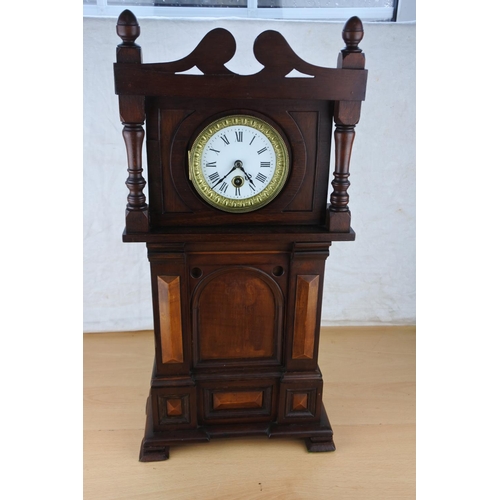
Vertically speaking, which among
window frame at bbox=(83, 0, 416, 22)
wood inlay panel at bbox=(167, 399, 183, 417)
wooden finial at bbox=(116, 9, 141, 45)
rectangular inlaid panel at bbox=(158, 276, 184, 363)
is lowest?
wood inlay panel at bbox=(167, 399, 183, 417)

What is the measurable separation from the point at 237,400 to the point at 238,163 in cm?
74

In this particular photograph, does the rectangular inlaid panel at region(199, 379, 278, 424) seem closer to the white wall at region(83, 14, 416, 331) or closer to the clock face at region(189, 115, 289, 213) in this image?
the clock face at region(189, 115, 289, 213)

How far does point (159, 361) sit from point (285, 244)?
0.51 m

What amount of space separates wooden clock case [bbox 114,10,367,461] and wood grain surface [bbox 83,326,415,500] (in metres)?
0.06

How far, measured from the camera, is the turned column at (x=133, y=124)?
139cm

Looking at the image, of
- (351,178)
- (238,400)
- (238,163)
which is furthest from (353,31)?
(238,400)

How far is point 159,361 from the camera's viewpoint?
1697 millimetres

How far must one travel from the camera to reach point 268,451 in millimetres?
1771

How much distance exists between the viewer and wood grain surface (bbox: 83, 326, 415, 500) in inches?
64.0

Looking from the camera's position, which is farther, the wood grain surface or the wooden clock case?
the wood grain surface

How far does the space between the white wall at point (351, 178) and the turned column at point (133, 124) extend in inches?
26.9

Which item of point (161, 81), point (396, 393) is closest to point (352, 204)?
point (396, 393)

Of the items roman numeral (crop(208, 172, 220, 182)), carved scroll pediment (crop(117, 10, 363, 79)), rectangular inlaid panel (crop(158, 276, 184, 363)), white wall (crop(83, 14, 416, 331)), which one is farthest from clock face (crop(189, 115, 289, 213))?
white wall (crop(83, 14, 416, 331))

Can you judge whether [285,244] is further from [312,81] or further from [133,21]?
[133,21]
